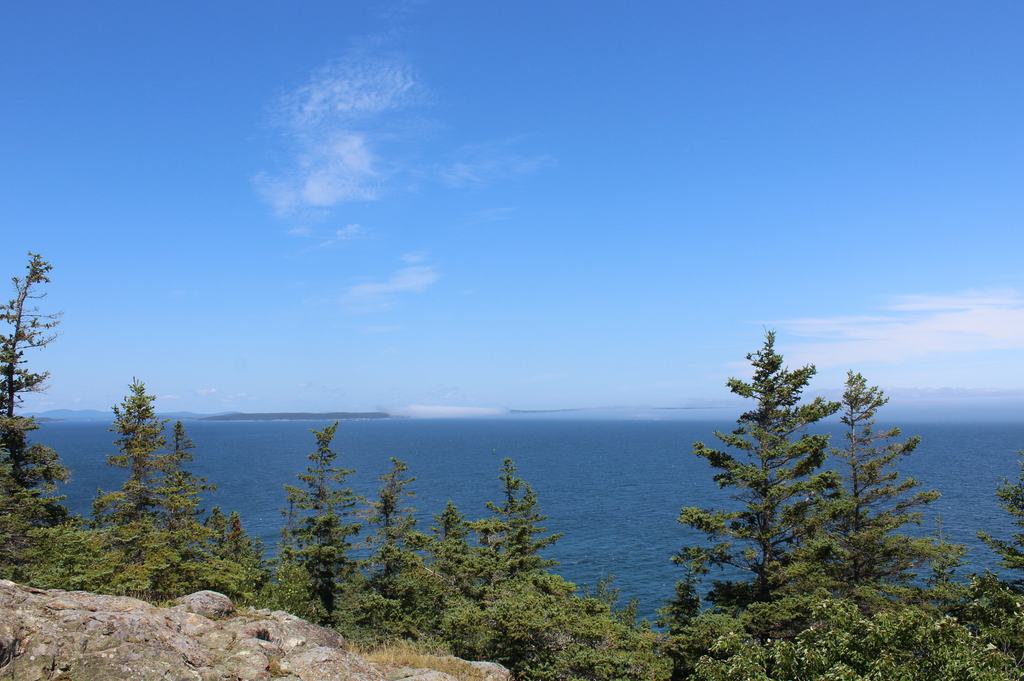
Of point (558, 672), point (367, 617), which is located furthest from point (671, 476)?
point (558, 672)

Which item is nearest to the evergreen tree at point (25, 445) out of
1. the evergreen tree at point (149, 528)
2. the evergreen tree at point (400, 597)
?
the evergreen tree at point (149, 528)

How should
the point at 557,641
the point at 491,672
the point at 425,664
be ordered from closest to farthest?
the point at 425,664 → the point at 491,672 → the point at 557,641

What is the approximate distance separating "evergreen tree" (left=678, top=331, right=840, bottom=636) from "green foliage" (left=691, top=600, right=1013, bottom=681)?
8541mm

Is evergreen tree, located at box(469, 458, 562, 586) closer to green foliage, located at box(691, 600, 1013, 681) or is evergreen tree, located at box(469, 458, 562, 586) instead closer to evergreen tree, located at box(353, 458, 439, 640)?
evergreen tree, located at box(353, 458, 439, 640)

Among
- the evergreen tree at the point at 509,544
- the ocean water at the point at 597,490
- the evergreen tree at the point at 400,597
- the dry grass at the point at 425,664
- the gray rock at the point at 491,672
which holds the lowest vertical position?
the ocean water at the point at 597,490

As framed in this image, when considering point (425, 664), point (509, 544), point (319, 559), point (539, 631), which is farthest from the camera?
point (319, 559)

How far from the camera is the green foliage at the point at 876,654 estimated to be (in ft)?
32.1

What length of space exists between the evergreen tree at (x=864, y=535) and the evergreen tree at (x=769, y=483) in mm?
1077

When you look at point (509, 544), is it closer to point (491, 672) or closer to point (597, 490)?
point (491, 672)

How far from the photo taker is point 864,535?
73.5 ft

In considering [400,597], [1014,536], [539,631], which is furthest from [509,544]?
[1014,536]

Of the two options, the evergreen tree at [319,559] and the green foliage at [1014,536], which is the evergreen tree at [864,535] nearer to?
the green foliage at [1014,536]

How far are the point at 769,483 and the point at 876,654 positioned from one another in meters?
10.4

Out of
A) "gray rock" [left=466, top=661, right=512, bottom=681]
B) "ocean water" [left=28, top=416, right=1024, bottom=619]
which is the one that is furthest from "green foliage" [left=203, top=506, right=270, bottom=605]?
"gray rock" [left=466, top=661, right=512, bottom=681]
